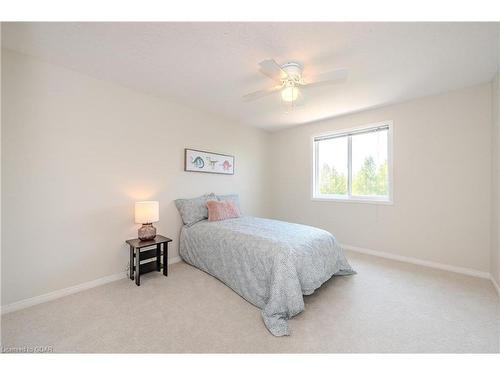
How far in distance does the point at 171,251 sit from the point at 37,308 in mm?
1394

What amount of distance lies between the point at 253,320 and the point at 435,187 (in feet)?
9.78

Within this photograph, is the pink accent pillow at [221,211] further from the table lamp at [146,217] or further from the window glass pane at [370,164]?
the window glass pane at [370,164]

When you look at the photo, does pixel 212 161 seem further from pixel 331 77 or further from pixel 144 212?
pixel 331 77

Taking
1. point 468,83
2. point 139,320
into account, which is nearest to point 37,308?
point 139,320

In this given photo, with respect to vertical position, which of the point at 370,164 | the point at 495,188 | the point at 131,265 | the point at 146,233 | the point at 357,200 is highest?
the point at 370,164

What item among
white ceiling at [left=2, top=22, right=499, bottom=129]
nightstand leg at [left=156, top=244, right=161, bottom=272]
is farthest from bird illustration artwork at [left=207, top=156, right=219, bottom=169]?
nightstand leg at [left=156, top=244, right=161, bottom=272]

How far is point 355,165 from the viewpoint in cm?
358

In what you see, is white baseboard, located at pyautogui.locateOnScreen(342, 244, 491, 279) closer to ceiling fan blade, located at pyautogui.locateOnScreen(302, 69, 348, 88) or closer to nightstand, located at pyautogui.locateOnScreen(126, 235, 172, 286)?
ceiling fan blade, located at pyautogui.locateOnScreen(302, 69, 348, 88)

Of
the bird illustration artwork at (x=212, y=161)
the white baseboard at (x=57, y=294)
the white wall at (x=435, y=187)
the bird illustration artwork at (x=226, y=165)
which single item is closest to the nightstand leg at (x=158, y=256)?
the white baseboard at (x=57, y=294)

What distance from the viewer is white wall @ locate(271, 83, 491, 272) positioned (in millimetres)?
2486

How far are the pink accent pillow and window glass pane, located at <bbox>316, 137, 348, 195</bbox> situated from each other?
192 centimetres

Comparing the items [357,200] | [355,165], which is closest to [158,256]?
[357,200]

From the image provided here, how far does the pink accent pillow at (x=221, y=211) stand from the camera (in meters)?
2.98

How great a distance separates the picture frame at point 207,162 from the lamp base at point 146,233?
1047 mm
